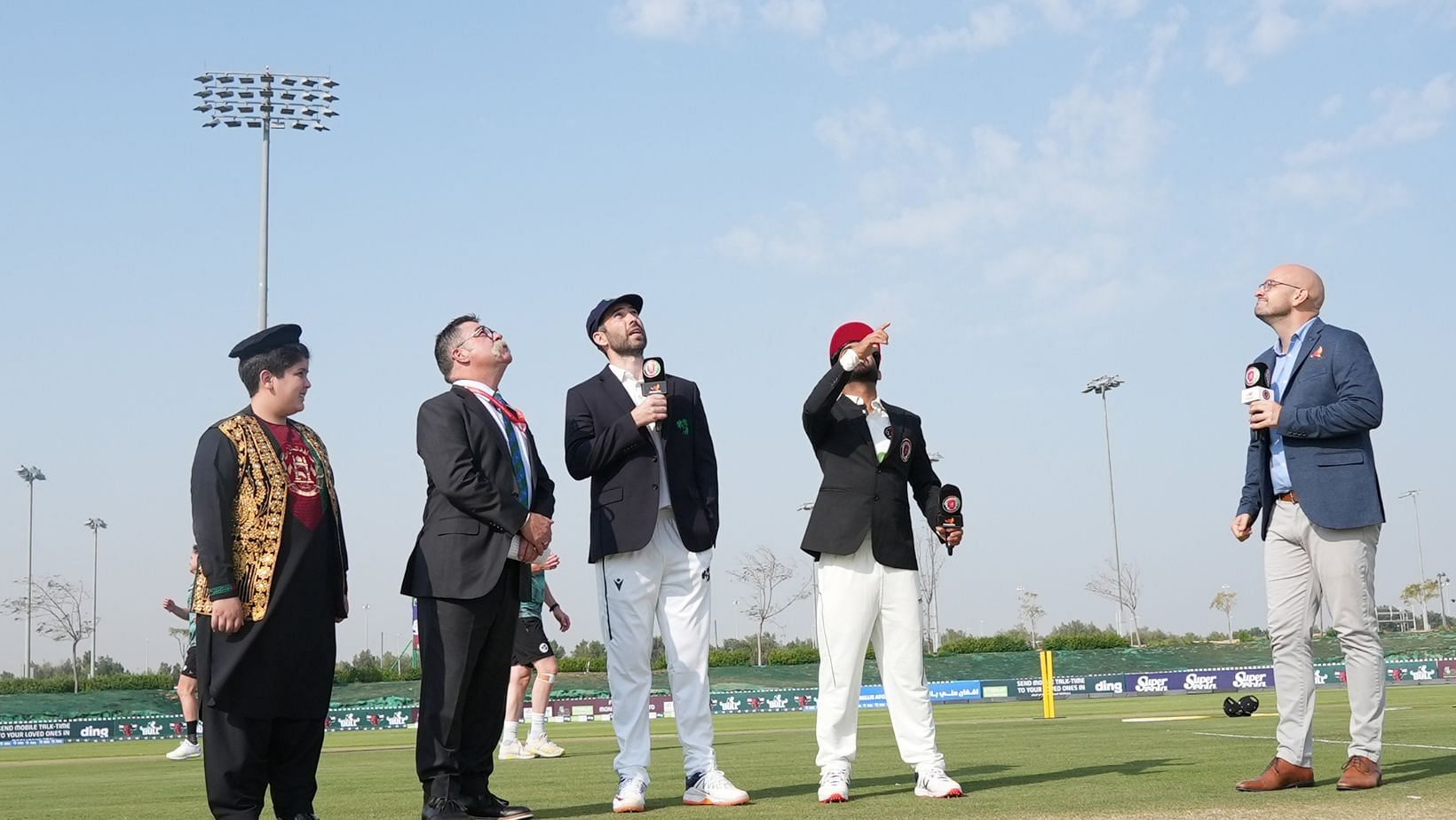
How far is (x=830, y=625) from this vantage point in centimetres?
589

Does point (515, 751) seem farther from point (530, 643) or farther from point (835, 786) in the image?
point (835, 786)

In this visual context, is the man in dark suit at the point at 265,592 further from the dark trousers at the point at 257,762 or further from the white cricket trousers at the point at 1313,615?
the white cricket trousers at the point at 1313,615

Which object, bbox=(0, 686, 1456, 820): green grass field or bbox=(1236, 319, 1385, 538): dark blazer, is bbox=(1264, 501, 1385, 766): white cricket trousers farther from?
bbox=(0, 686, 1456, 820): green grass field

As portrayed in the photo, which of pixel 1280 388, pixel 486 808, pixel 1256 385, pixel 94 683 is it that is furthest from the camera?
pixel 94 683

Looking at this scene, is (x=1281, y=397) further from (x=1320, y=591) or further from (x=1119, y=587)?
(x=1119, y=587)

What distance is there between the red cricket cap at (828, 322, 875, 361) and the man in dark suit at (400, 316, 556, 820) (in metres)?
1.56

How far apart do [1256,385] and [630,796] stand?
123 inches

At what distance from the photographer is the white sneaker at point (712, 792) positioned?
5.39m

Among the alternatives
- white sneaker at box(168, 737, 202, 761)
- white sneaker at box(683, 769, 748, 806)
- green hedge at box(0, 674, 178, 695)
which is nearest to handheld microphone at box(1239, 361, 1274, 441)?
white sneaker at box(683, 769, 748, 806)

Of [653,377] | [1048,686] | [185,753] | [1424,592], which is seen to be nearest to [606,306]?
[653,377]

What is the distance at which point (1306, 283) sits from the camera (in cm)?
591

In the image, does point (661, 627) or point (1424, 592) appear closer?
point (661, 627)

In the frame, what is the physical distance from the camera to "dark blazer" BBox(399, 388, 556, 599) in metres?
5.12

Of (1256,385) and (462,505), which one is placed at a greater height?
(1256,385)
